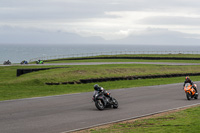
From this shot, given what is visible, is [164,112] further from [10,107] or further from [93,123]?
[10,107]

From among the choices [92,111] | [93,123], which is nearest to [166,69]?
[92,111]

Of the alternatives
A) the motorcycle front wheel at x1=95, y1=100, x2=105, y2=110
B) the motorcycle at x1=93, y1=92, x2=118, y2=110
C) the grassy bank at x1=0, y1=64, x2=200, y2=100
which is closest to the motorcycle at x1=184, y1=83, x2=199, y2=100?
the motorcycle at x1=93, y1=92, x2=118, y2=110

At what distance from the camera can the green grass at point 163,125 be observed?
10695 mm

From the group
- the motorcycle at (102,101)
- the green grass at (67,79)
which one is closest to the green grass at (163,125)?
the motorcycle at (102,101)

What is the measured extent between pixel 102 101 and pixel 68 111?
177 cm

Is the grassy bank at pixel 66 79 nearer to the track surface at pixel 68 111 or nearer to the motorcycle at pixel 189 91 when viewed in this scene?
the track surface at pixel 68 111

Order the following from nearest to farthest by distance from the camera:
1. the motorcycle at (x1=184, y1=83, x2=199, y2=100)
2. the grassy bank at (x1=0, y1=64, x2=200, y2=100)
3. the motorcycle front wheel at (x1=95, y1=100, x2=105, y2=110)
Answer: the motorcycle front wheel at (x1=95, y1=100, x2=105, y2=110), the motorcycle at (x1=184, y1=83, x2=199, y2=100), the grassy bank at (x1=0, y1=64, x2=200, y2=100)

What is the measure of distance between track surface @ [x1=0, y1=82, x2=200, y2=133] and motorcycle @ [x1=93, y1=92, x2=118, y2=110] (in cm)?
26

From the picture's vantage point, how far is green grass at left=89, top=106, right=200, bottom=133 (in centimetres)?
1070

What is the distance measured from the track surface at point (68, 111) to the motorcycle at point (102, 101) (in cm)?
26

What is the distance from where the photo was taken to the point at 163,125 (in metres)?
11.6

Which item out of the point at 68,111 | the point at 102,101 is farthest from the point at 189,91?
the point at 68,111

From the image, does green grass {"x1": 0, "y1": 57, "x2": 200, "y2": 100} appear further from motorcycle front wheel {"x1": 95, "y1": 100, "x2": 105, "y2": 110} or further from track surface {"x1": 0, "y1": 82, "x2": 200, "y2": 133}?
motorcycle front wheel {"x1": 95, "y1": 100, "x2": 105, "y2": 110}

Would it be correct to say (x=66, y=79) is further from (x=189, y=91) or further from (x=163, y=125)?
(x=163, y=125)
